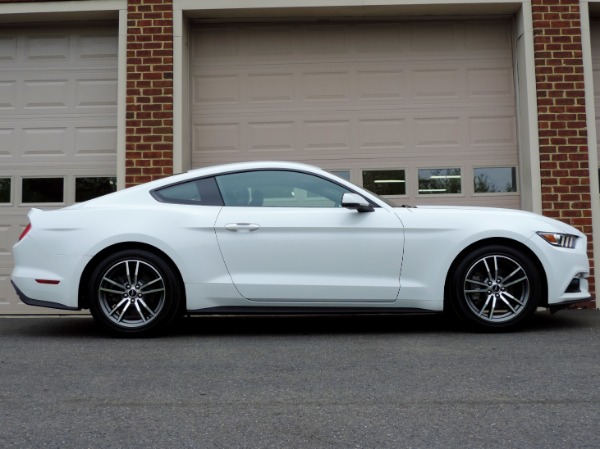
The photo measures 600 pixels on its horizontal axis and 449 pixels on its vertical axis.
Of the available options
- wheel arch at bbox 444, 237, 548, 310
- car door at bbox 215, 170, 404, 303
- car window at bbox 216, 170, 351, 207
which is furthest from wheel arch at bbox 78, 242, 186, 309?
wheel arch at bbox 444, 237, 548, 310

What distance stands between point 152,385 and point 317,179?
2.41 meters

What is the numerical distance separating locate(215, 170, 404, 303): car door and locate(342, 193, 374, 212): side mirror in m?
0.06

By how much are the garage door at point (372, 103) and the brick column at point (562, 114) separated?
0.48m

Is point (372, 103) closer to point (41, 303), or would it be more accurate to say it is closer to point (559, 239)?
point (559, 239)

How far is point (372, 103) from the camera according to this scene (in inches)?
333

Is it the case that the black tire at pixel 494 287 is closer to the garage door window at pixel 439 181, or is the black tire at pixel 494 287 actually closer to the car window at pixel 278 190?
the car window at pixel 278 190

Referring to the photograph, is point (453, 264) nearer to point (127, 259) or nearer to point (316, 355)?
point (316, 355)

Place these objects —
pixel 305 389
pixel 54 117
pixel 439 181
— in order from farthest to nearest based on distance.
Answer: pixel 54 117 < pixel 439 181 < pixel 305 389

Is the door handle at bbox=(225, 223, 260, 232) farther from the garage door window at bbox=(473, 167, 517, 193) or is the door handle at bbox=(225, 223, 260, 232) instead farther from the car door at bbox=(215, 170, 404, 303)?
the garage door window at bbox=(473, 167, 517, 193)

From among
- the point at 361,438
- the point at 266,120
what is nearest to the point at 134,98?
the point at 266,120

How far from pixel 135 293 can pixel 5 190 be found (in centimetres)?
417

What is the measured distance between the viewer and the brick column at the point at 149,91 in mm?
8031

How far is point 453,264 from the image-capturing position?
5258 millimetres

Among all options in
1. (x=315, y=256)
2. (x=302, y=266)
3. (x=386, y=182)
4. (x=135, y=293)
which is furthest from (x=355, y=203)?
(x=386, y=182)
